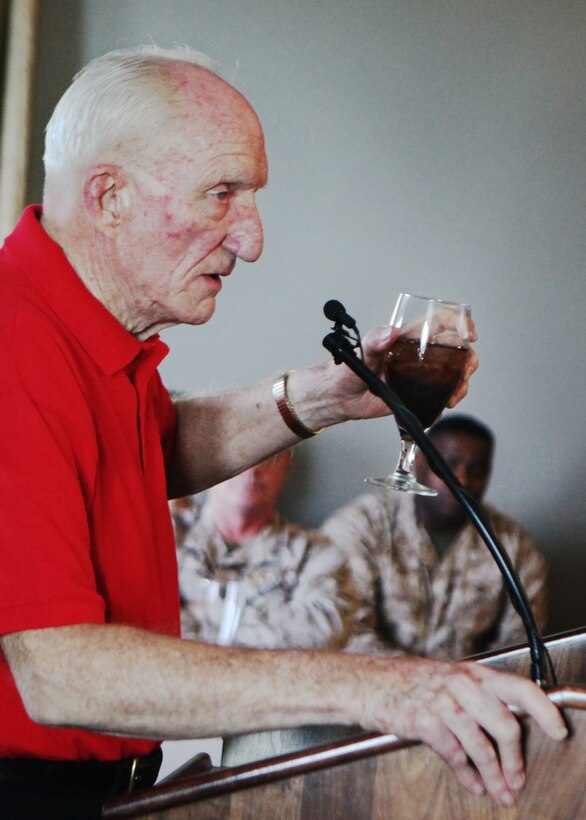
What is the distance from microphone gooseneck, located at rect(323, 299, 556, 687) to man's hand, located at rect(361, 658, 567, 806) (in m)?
0.05

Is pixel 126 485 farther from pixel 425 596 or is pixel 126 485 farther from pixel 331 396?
pixel 425 596

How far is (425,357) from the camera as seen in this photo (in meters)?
1.32

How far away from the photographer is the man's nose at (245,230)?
1312 millimetres

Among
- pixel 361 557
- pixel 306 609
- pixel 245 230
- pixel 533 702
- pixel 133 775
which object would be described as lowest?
pixel 306 609

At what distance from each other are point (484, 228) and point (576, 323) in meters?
0.40

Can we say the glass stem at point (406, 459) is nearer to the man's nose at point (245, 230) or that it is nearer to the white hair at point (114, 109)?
the man's nose at point (245, 230)

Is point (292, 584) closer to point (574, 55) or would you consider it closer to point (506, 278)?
point (506, 278)

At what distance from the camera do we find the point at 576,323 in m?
3.32

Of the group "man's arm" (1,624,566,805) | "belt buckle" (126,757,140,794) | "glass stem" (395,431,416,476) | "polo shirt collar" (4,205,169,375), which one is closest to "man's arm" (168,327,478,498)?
"glass stem" (395,431,416,476)

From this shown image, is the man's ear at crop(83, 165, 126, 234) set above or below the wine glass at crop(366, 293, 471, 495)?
above

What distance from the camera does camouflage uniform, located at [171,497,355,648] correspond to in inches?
120

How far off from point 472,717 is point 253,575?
2362 millimetres

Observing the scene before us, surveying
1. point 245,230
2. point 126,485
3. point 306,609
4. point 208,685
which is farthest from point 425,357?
point 306,609

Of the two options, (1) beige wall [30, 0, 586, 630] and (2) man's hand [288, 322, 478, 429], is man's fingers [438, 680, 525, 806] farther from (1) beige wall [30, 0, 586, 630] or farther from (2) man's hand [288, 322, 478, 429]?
(1) beige wall [30, 0, 586, 630]
